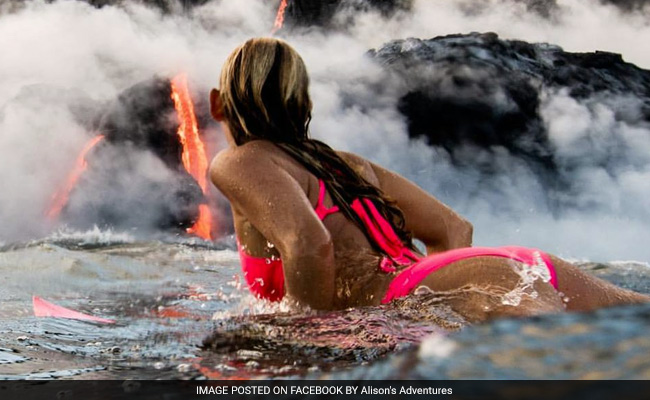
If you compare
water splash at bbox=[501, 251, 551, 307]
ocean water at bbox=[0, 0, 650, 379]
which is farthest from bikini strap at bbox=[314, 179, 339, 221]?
ocean water at bbox=[0, 0, 650, 379]

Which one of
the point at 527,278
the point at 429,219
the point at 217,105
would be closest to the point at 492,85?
the point at 429,219

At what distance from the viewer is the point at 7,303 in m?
2.19

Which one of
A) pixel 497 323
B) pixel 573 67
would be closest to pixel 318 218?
pixel 497 323

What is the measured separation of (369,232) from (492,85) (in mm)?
5141

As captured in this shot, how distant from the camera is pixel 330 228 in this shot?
1.20 m

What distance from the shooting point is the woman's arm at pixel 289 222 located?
1.08 metres

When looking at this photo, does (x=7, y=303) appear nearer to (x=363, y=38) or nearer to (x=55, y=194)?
(x=55, y=194)

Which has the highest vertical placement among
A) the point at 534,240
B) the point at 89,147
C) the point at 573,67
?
the point at 573,67

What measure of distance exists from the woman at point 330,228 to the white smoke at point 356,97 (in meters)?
4.26

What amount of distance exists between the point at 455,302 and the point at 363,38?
5.69 metres

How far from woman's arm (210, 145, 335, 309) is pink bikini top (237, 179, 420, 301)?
0.37 feet

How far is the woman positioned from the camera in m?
0.99

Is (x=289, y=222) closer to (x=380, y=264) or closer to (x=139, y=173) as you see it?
(x=380, y=264)

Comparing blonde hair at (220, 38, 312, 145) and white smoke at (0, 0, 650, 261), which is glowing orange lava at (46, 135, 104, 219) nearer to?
white smoke at (0, 0, 650, 261)
